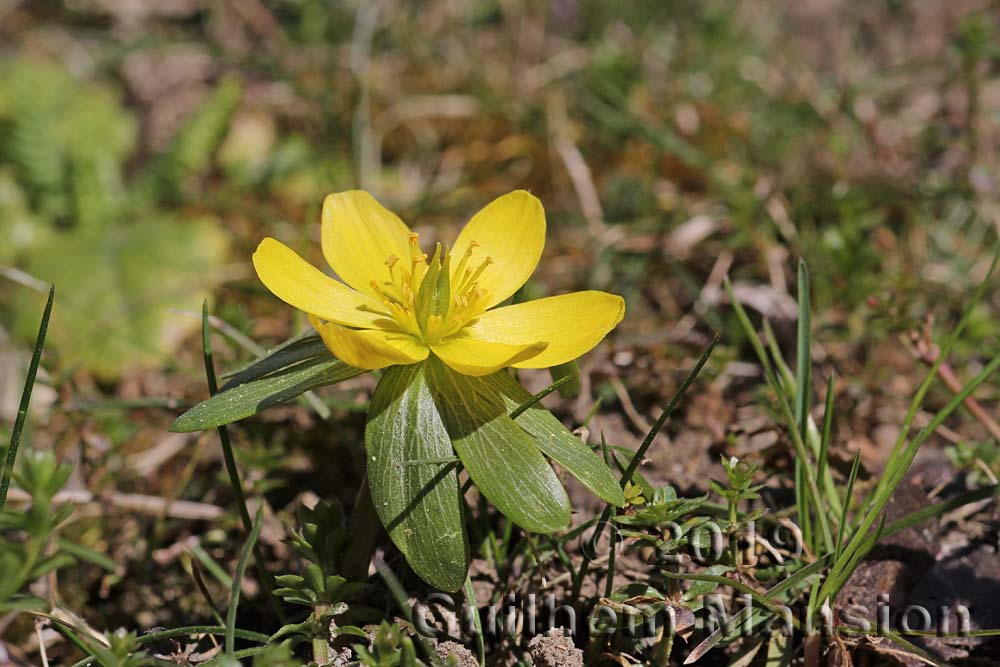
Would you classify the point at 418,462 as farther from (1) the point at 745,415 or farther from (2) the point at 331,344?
(1) the point at 745,415

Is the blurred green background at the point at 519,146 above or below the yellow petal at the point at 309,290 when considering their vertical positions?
above

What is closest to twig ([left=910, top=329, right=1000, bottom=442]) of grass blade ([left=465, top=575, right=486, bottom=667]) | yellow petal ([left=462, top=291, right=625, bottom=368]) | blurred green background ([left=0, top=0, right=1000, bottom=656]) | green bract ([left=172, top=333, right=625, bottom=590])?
blurred green background ([left=0, top=0, right=1000, bottom=656])

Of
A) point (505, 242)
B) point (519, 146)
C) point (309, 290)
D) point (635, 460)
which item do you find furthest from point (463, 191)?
point (635, 460)

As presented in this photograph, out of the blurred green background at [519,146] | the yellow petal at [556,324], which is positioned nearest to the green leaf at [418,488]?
the yellow petal at [556,324]

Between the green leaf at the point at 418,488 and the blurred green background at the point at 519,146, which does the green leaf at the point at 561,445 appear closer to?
the green leaf at the point at 418,488

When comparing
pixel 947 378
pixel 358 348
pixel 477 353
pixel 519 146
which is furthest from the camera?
pixel 519 146

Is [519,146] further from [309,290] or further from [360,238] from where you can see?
[309,290]

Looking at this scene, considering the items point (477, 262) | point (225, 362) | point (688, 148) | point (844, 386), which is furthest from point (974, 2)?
point (225, 362)
